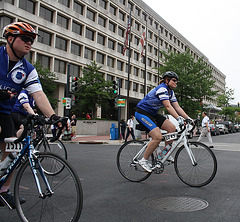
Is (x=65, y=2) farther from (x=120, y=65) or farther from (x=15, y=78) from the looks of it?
(x=15, y=78)

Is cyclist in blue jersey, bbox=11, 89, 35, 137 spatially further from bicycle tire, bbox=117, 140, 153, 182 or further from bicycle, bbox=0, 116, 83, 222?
bicycle, bbox=0, 116, 83, 222

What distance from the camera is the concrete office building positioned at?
3115cm

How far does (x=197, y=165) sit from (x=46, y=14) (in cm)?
3317

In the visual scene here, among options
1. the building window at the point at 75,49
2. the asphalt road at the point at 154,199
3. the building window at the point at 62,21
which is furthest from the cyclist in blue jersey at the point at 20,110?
the building window at the point at 75,49

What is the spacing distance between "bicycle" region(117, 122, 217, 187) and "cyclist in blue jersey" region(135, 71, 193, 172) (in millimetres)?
130

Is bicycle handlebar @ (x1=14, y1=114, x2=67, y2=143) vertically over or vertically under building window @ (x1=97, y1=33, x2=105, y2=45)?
under

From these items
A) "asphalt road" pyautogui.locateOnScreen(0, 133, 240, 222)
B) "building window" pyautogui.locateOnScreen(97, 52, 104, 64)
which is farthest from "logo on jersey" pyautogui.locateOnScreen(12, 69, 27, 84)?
"building window" pyautogui.locateOnScreen(97, 52, 104, 64)

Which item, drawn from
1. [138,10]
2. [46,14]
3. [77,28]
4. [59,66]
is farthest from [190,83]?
[138,10]

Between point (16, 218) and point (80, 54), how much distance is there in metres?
36.8

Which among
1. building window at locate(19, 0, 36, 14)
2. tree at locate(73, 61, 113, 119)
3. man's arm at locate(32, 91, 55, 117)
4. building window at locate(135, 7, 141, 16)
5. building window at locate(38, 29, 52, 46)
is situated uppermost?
building window at locate(135, 7, 141, 16)

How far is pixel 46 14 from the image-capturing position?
32969mm

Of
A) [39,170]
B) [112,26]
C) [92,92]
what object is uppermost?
[112,26]

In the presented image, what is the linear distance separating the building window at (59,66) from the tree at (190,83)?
13.6 meters

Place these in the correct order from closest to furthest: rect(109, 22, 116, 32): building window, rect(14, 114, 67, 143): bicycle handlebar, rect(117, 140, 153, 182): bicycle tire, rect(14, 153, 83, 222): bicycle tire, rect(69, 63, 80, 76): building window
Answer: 1. rect(14, 153, 83, 222): bicycle tire
2. rect(14, 114, 67, 143): bicycle handlebar
3. rect(117, 140, 153, 182): bicycle tire
4. rect(69, 63, 80, 76): building window
5. rect(109, 22, 116, 32): building window
